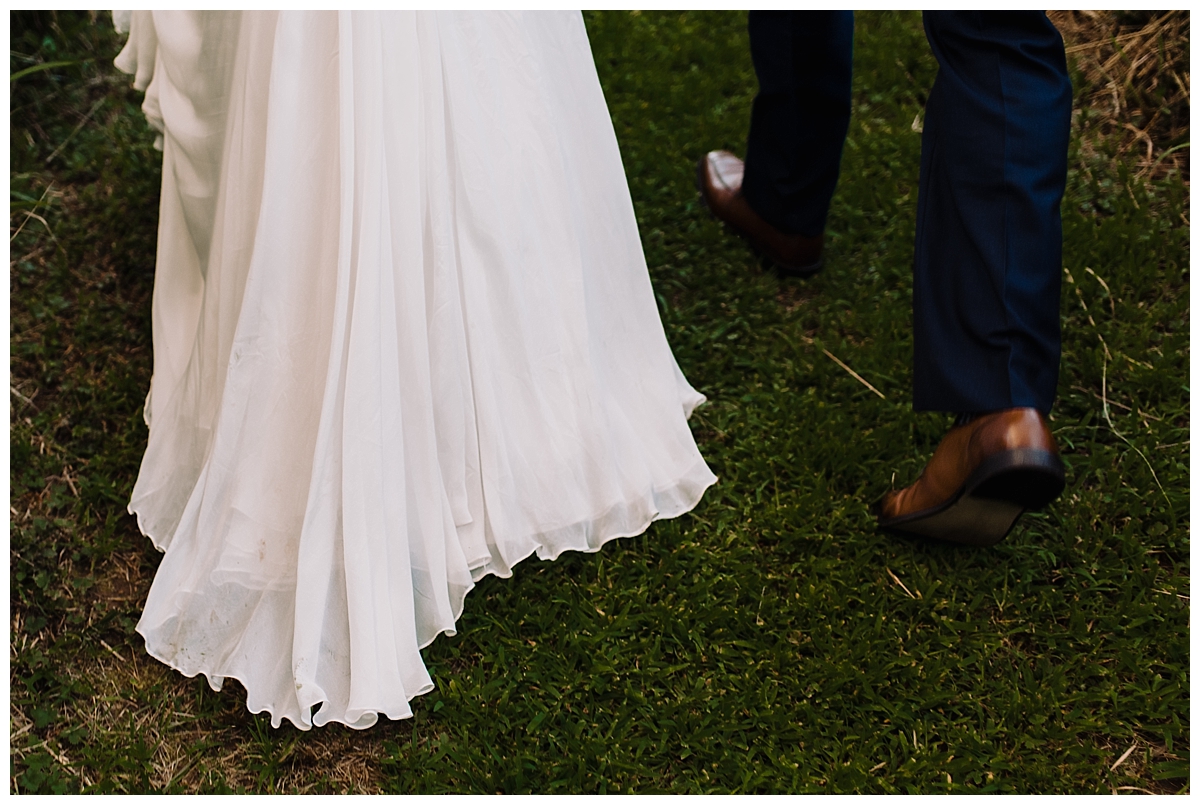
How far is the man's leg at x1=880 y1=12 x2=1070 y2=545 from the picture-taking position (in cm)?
165

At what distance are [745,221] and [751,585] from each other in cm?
101

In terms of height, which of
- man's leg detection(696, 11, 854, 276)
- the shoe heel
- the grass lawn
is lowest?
the grass lawn

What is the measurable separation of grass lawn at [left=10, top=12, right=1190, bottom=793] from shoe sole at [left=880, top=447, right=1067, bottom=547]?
0.25 ft

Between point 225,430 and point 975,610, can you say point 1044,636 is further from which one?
point 225,430

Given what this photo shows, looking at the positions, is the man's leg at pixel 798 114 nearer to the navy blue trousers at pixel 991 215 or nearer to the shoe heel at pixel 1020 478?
the navy blue trousers at pixel 991 215

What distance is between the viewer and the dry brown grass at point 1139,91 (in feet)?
8.82

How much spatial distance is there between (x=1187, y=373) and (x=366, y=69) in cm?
180

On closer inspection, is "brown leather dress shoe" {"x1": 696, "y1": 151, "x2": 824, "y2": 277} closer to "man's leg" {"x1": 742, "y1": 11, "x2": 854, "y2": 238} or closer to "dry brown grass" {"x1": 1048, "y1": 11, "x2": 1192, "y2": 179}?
"man's leg" {"x1": 742, "y1": 11, "x2": 854, "y2": 238}

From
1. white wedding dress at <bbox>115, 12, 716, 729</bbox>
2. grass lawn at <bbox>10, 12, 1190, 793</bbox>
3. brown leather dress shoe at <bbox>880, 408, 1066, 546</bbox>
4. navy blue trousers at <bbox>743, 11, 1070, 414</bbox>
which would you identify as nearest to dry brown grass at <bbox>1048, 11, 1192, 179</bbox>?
grass lawn at <bbox>10, 12, 1190, 793</bbox>

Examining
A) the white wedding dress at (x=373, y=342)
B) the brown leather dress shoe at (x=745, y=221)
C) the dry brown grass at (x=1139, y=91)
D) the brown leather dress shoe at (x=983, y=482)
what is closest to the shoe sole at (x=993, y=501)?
the brown leather dress shoe at (x=983, y=482)

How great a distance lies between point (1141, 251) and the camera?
7.89 feet

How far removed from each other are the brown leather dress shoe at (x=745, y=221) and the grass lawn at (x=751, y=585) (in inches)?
2.0

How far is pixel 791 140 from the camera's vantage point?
2316mm

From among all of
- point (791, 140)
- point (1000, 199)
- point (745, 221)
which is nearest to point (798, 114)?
point (791, 140)
